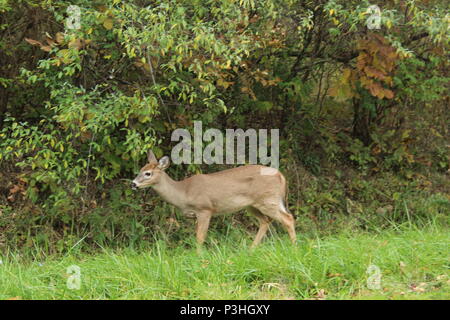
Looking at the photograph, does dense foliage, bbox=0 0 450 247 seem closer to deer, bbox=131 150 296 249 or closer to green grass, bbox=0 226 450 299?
deer, bbox=131 150 296 249

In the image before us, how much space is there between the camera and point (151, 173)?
8.16 meters

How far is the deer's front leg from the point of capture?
26.6 feet

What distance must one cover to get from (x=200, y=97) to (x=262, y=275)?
113 inches

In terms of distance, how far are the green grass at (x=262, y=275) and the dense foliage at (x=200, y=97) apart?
158cm

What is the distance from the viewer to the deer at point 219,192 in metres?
8.23

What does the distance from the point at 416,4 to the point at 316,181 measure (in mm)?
3140

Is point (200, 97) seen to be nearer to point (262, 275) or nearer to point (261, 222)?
point (261, 222)

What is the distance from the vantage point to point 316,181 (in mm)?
10359

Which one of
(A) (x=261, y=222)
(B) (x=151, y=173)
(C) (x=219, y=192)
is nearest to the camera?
(B) (x=151, y=173)

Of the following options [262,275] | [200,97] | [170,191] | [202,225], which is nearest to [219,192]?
[202,225]

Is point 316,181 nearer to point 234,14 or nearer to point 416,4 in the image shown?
point 416,4

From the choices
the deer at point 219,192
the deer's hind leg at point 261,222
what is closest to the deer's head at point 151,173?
the deer at point 219,192

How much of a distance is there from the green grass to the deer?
1405mm
